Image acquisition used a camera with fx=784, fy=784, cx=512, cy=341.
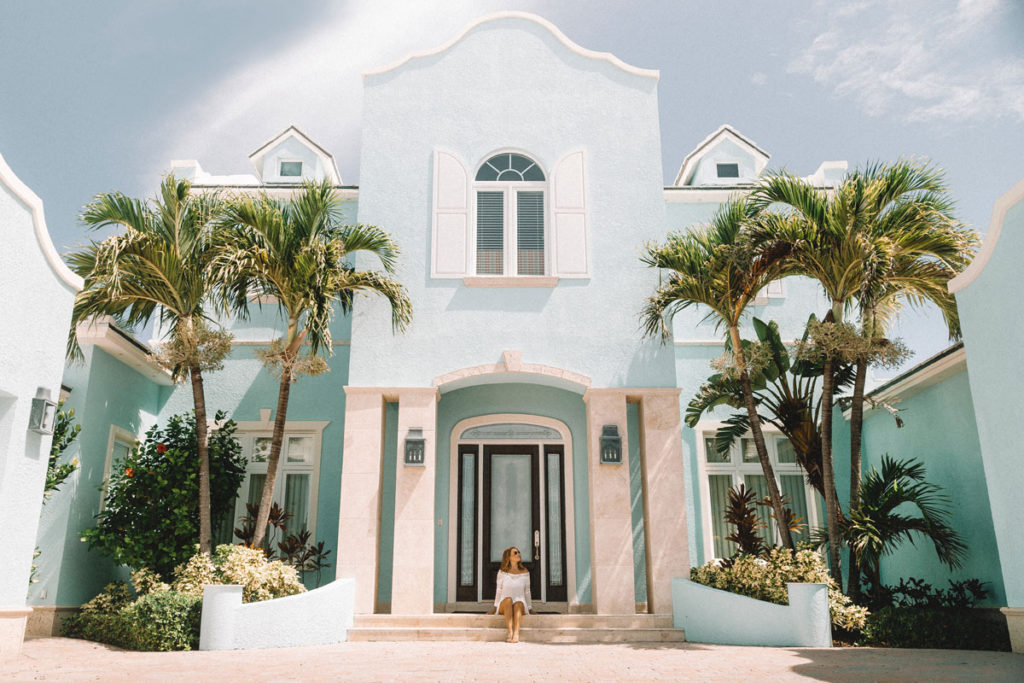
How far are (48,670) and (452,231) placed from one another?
7583mm

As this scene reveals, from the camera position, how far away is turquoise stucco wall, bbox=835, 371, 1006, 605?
33.6 ft

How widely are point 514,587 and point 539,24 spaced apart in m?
9.08

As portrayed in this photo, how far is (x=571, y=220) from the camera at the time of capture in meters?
12.2

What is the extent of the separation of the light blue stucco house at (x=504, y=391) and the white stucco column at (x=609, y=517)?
0.03 meters

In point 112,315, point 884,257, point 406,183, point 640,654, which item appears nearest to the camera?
point 640,654

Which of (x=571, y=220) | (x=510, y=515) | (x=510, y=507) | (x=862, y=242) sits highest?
(x=571, y=220)

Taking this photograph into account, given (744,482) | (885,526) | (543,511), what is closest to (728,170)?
(744,482)

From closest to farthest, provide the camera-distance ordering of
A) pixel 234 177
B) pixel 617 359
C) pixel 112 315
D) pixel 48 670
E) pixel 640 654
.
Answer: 1. pixel 48 670
2. pixel 640 654
3. pixel 112 315
4. pixel 617 359
5. pixel 234 177

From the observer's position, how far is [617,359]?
11562 mm

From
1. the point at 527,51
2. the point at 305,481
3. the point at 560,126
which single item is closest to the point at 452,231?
the point at 560,126

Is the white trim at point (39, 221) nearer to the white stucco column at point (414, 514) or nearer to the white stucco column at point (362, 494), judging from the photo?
the white stucco column at point (362, 494)

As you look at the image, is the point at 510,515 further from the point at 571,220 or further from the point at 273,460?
the point at 571,220

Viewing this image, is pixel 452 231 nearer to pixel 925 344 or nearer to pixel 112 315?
pixel 112 315

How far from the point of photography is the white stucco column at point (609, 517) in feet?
34.7
